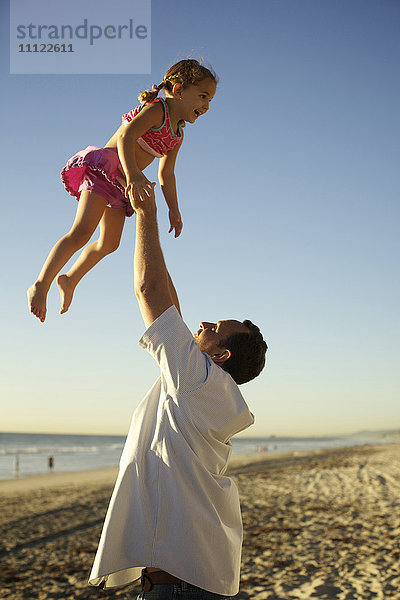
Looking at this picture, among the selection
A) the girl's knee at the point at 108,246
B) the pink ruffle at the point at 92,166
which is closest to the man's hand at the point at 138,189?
the pink ruffle at the point at 92,166

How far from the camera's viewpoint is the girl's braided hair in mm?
2346

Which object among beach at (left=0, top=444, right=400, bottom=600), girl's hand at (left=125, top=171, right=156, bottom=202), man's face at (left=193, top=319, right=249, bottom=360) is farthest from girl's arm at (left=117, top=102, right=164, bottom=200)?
beach at (left=0, top=444, right=400, bottom=600)

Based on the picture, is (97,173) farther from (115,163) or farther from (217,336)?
(217,336)

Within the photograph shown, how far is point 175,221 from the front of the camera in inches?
106

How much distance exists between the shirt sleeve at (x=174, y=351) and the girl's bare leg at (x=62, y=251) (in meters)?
0.55

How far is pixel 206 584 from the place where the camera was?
1.96 metres

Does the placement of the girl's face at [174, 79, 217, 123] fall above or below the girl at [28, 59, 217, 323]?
above

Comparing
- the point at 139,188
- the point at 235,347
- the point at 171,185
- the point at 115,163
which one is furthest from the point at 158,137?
the point at 235,347

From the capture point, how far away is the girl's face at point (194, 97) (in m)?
2.36

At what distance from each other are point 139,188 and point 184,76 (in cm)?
68

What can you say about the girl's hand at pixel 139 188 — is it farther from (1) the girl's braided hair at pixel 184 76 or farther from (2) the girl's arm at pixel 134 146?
(1) the girl's braided hair at pixel 184 76

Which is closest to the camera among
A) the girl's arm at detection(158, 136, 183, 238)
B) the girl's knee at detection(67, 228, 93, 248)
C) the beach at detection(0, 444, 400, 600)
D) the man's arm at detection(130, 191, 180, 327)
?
the man's arm at detection(130, 191, 180, 327)

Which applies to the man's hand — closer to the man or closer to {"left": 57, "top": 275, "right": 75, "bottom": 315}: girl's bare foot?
the man

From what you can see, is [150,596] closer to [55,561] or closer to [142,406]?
[142,406]
